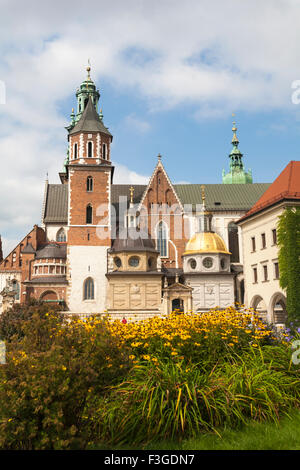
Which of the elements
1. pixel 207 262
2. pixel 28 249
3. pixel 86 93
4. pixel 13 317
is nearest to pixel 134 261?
pixel 207 262

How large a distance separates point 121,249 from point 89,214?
5492 mm

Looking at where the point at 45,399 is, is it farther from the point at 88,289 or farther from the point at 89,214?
the point at 89,214

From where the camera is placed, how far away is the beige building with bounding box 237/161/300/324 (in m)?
32.3

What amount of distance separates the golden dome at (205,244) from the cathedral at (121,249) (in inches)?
4.2

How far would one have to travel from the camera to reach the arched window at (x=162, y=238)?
2044 inches

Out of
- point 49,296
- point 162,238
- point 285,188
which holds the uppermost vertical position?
point 162,238

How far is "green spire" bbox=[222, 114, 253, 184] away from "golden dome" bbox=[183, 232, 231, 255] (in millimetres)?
33697

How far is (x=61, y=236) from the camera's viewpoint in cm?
5847

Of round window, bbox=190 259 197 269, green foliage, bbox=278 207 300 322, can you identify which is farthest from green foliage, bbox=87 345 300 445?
round window, bbox=190 259 197 269

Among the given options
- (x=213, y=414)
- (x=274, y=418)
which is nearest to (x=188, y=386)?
(x=213, y=414)

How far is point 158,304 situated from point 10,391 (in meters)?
38.6

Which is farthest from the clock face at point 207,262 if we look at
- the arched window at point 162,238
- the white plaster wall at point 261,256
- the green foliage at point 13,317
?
the green foliage at point 13,317

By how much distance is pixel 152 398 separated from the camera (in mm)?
7230
